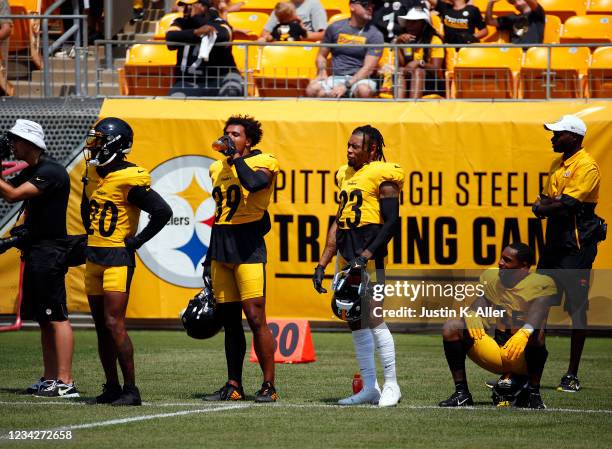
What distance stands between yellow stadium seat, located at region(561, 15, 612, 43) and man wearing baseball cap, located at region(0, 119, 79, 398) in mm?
8424

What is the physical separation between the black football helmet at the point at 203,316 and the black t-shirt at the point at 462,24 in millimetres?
7039

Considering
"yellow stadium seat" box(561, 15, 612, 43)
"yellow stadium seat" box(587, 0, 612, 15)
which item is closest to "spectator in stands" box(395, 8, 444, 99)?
"yellow stadium seat" box(561, 15, 612, 43)

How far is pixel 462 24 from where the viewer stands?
14.9m

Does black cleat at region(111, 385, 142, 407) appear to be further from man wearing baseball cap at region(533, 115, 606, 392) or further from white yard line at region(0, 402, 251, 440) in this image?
man wearing baseball cap at region(533, 115, 606, 392)

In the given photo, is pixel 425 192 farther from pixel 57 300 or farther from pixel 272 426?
pixel 272 426

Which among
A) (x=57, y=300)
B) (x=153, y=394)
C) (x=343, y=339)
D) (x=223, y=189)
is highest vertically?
(x=223, y=189)

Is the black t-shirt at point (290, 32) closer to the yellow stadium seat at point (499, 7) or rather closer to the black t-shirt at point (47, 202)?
the yellow stadium seat at point (499, 7)

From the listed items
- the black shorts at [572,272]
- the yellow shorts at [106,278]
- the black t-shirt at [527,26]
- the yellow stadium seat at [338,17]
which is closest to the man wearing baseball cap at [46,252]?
the yellow shorts at [106,278]

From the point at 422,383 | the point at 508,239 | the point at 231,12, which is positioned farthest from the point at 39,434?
the point at 231,12

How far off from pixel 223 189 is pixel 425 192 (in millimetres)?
5368

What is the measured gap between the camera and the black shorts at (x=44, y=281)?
28.8ft

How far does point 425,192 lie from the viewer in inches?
530

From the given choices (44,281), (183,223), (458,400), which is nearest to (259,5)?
(183,223)

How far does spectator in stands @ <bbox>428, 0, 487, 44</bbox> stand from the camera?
14789 mm
